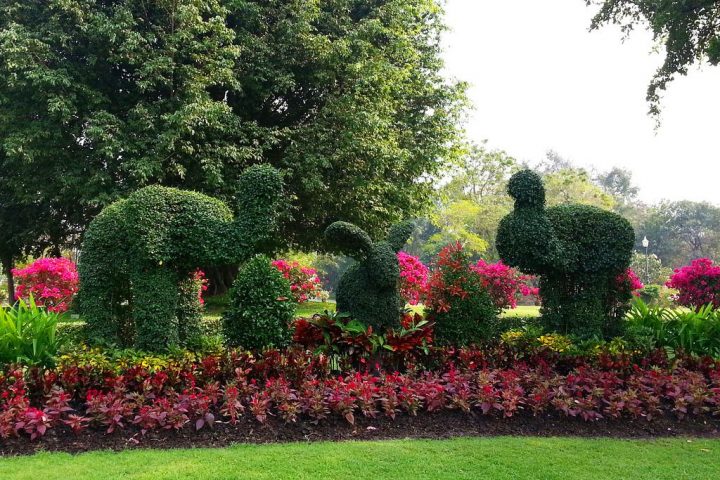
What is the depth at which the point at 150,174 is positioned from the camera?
11.5 meters

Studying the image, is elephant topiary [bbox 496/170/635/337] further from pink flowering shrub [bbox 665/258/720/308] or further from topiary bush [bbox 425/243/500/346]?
pink flowering shrub [bbox 665/258/720/308]

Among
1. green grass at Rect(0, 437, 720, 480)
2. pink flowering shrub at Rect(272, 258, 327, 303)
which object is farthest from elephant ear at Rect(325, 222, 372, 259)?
pink flowering shrub at Rect(272, 258, 327, 303)

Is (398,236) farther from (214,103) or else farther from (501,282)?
(214,103)

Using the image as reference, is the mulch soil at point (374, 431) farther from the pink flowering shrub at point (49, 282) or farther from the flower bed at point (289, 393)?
the pink flowering shrub at point (49, 282)

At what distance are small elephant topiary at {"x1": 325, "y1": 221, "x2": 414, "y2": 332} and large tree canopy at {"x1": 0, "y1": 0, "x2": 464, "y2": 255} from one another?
6029 mm

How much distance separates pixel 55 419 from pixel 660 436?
6.01m

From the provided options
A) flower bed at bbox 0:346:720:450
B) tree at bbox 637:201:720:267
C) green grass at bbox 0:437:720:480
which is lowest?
green grass at bbox 0:437:720:480

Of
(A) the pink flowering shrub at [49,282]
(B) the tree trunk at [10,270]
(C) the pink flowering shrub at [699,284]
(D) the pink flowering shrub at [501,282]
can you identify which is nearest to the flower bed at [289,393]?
(D) the pink flowering shrub at [501,282]

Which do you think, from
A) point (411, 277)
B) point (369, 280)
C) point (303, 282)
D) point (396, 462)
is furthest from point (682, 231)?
point (396, 462)

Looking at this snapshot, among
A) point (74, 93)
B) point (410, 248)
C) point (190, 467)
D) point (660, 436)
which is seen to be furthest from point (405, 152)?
point (410, 248)

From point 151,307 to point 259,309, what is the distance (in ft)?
4.94

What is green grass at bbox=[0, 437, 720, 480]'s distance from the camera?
13.6 feet

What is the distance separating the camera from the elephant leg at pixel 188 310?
25.3 feet

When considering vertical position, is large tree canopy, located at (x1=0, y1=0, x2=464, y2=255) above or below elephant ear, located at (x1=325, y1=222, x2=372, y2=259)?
above
